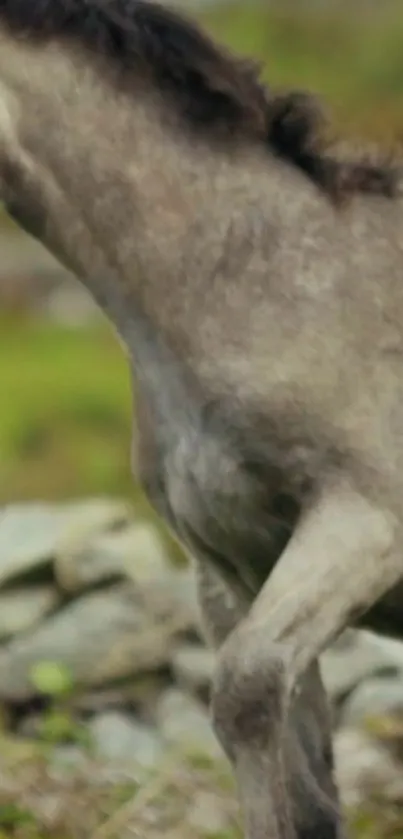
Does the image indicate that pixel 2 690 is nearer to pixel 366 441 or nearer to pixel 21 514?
pixel 21 514

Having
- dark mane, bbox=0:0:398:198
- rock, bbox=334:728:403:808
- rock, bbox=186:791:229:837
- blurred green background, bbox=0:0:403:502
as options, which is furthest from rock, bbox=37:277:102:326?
dark mane, bbox=0:0:398:198

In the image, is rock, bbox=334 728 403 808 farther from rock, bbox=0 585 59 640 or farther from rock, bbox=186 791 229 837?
rock, bbox=0 585 59 640

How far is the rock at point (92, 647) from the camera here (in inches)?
163

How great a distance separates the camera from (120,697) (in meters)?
4.14

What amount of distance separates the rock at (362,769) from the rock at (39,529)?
132cm

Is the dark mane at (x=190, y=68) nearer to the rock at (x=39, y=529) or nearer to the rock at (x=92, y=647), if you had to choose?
the rock at (x=92, y=647)

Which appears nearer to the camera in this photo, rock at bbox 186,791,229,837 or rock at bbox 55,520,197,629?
rock at bbox 186,791,229,837

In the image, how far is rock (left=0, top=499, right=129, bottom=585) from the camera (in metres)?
4.70

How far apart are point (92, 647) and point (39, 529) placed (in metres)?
0.76

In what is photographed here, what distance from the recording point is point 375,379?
2293mm

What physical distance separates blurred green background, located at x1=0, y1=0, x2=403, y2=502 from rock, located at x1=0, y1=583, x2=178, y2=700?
2.59m

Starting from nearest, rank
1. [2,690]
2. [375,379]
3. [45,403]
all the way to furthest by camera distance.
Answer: [375,379] → [2,690] → [45,403]

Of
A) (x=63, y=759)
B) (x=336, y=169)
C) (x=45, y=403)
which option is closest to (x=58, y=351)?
(x=45, y=403)

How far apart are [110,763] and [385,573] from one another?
142 cm
